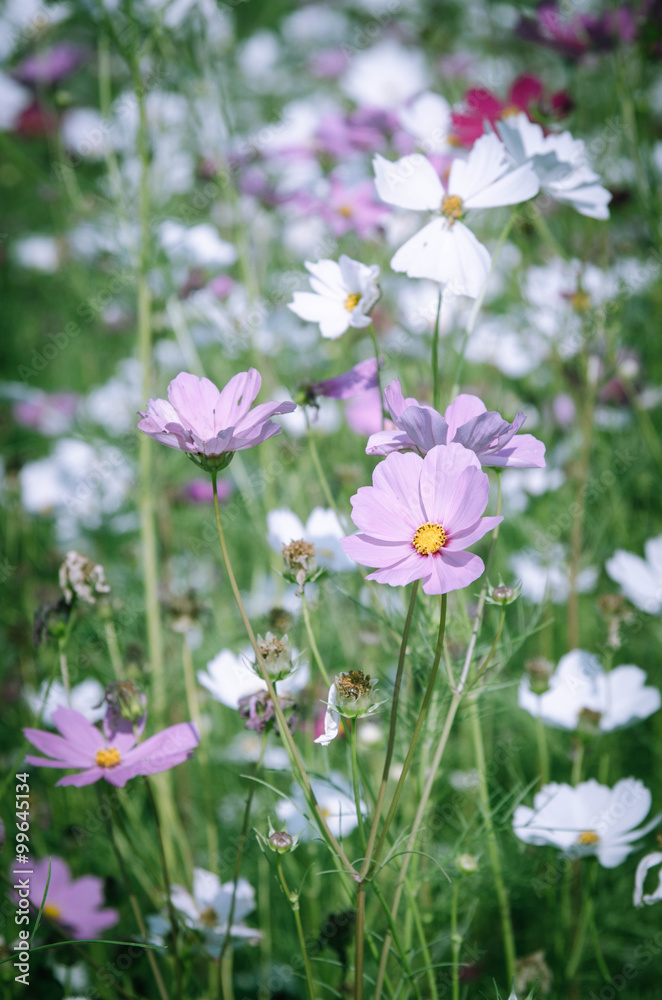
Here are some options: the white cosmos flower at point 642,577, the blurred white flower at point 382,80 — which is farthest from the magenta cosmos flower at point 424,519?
the blurred white flower at point 382,80

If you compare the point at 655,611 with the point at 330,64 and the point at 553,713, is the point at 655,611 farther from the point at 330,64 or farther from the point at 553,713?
the point at 330,64

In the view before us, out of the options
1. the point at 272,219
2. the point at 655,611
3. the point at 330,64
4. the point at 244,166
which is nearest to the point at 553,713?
the point at 655,611

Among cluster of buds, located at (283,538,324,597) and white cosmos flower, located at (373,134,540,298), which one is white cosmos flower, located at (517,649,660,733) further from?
white cosmos flower, located at (373,134,540,298)

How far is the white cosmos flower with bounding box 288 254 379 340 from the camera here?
539mm

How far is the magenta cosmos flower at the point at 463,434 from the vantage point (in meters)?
0.43

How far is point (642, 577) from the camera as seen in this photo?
87 cm

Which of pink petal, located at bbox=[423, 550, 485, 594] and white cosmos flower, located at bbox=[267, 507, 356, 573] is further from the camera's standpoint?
white cosmos flower, located at bbox=[267, 507, 356, 573]

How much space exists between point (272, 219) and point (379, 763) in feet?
3.51

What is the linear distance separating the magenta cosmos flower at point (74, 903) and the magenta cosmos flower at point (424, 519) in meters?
0.48

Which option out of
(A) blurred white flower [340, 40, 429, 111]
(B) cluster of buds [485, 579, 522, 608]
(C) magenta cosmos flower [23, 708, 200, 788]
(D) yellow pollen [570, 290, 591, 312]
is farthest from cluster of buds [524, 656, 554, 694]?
(A) blurred white flower [340, 40, 429, 111]

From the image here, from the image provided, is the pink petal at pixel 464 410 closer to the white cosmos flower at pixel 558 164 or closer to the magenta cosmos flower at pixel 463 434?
the magenta cosmos flower at pixel 463 434

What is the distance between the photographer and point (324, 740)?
0.42 m

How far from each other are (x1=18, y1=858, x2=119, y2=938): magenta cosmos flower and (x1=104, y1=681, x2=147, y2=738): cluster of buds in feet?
0.68

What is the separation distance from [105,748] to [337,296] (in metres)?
0.39
